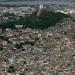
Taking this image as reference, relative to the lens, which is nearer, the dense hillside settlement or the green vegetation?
the dense hillside settlement

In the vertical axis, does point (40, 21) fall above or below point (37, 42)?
below

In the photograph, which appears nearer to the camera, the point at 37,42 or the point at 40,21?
the point at 37,42

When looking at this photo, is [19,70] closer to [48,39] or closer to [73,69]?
[73,69]

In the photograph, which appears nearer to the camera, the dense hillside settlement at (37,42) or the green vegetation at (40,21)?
the dense hillside settlement at (37,42)

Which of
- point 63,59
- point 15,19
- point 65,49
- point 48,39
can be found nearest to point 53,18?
point 15,19

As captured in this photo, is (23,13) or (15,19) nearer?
(15,19)
